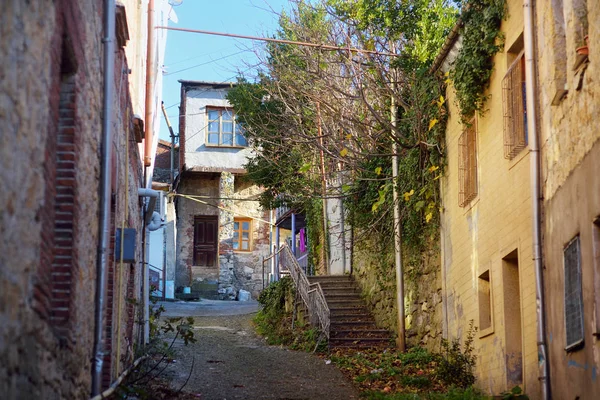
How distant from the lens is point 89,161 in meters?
7.25

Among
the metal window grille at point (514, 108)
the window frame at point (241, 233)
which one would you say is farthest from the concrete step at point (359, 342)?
the window frame at point (241, 233)

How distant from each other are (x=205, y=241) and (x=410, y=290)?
17.4 metres

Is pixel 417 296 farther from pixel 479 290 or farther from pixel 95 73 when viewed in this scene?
pixel 95 73

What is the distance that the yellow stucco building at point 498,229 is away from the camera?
10.4m

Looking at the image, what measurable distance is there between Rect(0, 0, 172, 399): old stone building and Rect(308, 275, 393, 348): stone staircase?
7860 millimetres

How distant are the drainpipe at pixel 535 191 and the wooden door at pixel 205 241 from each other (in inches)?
932

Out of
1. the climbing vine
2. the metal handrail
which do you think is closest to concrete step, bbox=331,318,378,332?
the metal handrail

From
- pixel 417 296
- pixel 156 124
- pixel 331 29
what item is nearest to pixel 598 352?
pixel 417 296

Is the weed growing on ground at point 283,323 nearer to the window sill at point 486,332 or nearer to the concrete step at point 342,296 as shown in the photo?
the concrete step at point 342,296

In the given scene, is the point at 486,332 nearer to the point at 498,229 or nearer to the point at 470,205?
the point at 498,229

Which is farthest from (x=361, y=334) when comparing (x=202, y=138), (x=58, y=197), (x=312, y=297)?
(x=202, y=138)

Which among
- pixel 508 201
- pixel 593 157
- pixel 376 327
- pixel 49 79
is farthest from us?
pixel 376 327

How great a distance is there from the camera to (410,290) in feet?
53.7

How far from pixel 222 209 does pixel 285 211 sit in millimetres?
4070
